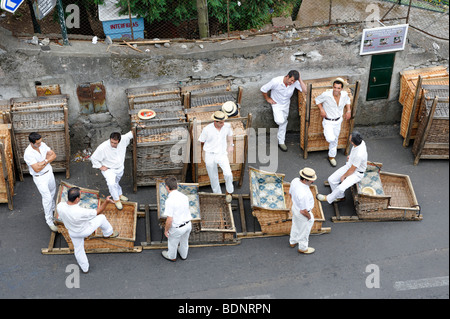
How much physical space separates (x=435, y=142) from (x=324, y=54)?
2.85 meters

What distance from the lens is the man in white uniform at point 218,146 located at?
920 cm

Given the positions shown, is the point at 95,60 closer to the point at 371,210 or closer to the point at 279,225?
the point at 279,225

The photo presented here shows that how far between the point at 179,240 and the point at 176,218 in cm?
59

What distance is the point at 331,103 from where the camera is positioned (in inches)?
401

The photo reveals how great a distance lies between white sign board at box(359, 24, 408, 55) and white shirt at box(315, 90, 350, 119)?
135 centimetres

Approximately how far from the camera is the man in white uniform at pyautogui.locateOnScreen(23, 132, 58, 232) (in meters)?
8.70

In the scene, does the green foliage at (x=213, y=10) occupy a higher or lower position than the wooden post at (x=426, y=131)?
higher

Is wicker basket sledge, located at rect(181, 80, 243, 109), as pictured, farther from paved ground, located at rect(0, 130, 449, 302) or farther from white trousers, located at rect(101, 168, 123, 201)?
paved ground, located at rect(0, 130, 449, 302)

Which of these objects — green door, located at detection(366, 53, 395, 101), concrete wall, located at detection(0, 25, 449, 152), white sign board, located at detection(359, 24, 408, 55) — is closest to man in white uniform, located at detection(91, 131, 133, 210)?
concrete wall, located at detection(0, 25, 449, 152)

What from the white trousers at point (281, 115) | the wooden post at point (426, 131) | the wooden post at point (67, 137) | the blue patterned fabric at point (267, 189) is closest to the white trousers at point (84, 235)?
the wooden post at point (67, 137)

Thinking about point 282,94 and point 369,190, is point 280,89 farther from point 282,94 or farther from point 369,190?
point 369,190

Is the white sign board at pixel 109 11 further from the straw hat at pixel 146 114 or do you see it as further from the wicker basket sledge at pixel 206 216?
the wicker basket sledge at pixel 206 216

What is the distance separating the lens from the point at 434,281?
27.6ft

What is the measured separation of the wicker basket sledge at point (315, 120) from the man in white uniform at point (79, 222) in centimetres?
449
